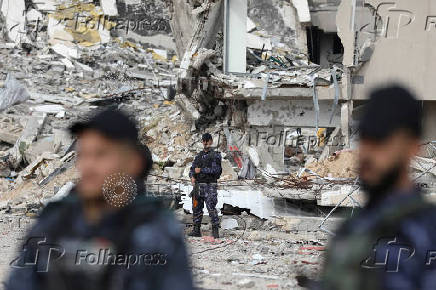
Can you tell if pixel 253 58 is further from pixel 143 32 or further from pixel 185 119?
pixel 143 32

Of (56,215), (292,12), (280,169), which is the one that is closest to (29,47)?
(292,12)

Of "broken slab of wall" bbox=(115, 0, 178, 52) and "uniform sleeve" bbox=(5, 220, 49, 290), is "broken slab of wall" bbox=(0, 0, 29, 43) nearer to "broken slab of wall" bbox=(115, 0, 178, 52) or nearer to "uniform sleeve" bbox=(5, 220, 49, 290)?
"broken slab of wall" bbox=(115, 0, 178, 52)

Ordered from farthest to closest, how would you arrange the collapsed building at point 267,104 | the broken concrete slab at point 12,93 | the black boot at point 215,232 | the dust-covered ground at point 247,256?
the broken concrete slab at point 12,93
the collapsed building at point 267,104
the black boot at point 215,232
the dust-covered ground at point 247,256

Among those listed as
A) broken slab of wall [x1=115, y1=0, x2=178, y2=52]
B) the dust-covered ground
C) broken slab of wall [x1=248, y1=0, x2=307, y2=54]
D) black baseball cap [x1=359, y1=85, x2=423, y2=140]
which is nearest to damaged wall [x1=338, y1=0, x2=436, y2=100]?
the dust-covered ground

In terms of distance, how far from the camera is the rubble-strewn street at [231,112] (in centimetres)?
809

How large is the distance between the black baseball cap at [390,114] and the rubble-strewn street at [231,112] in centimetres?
40

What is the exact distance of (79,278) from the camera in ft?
6.75

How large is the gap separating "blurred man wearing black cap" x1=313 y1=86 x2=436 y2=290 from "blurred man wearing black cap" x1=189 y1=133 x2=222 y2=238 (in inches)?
242

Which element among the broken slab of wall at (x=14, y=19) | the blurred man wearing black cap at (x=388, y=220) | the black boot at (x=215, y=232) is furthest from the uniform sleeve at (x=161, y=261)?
the broken slab of wall at (x=14, y=19)

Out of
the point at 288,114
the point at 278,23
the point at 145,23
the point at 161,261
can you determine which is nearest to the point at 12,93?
the point at 278,23

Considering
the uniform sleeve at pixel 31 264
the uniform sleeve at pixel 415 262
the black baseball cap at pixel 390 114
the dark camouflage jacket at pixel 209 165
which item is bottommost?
the dark camouflage jacket at pixel 209 165

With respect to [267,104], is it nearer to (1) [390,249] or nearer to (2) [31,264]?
(2) [31,264]

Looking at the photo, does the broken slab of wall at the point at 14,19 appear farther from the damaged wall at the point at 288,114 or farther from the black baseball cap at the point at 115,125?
the black baseball cap at the point at 115,125

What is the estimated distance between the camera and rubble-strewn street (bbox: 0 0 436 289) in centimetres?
809
